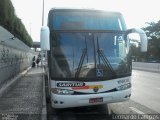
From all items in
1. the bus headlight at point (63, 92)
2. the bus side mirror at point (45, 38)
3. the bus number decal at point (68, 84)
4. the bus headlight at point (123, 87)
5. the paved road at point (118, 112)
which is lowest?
the paved road at point (118, 112)

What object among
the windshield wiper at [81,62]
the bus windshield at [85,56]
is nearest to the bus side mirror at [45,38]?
the bus windshield at [85,56]

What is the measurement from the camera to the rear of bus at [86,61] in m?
10.4

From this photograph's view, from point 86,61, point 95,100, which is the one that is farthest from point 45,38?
point 95,100

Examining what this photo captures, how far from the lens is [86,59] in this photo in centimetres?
1060

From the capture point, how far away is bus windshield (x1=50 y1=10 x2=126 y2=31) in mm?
11055

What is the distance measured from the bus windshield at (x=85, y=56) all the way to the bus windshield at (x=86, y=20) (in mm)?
313

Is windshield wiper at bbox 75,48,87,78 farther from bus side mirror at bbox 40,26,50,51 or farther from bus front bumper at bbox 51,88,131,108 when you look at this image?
bus side mirror at bbox 40,26,50,51

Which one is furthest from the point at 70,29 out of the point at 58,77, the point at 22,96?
the point at 22,96

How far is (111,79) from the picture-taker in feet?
34.8

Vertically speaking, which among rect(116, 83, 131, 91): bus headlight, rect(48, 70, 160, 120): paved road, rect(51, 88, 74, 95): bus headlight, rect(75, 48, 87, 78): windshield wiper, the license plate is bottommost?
rect(48, 70, 160, 120): paved road

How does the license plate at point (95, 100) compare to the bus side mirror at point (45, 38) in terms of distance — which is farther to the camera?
the license plate at point (95, 100)

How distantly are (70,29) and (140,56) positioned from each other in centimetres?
7439

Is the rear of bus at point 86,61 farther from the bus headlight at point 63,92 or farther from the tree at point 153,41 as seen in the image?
the tree at point 153,41

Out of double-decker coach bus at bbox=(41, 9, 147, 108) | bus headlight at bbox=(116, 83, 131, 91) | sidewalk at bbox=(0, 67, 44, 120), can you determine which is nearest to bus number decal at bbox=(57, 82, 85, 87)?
double-decker coach bus at bbox=(41, 9, 147, 108)
